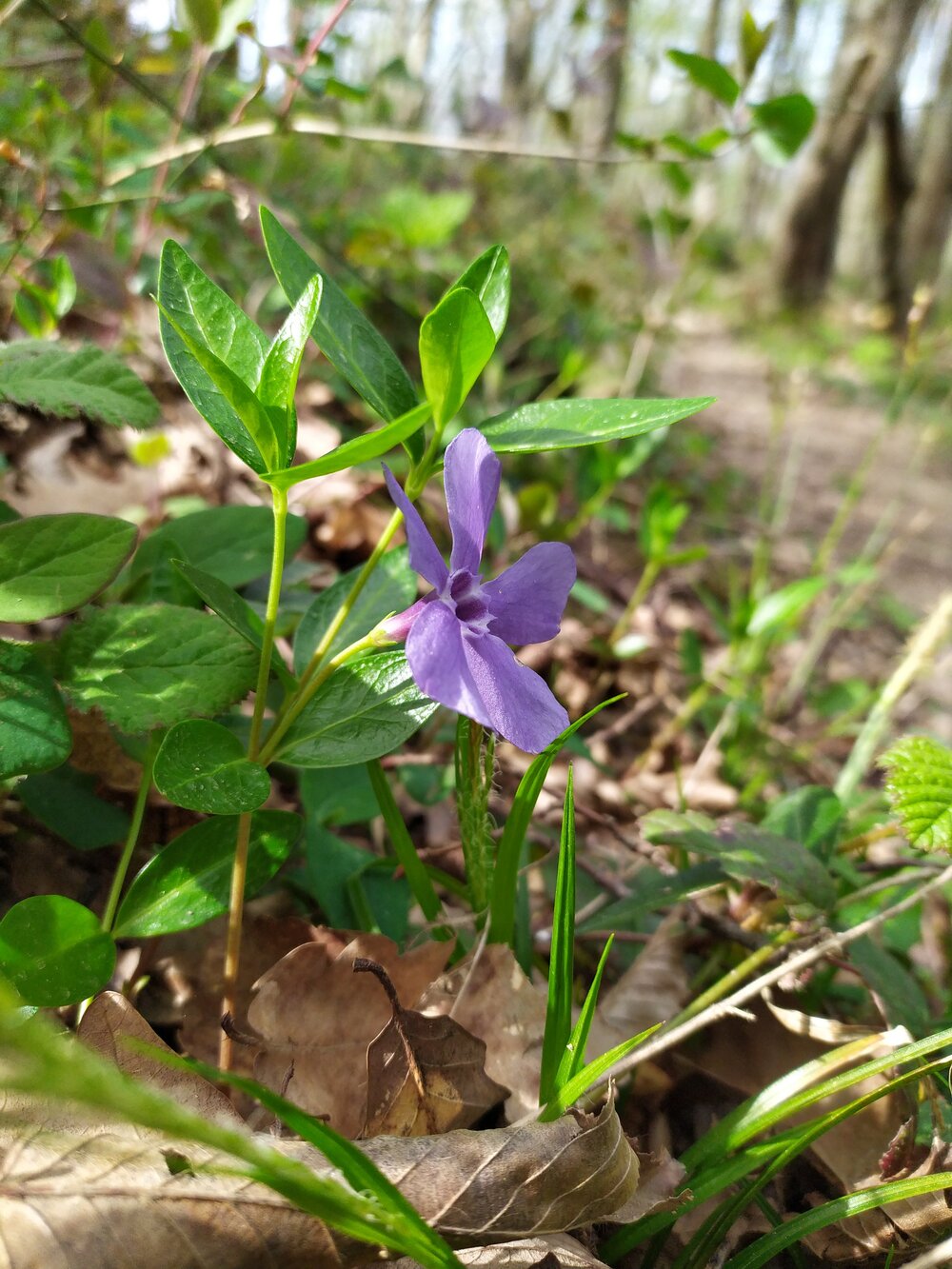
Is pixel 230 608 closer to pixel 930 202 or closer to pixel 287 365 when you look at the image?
pixel 287 365

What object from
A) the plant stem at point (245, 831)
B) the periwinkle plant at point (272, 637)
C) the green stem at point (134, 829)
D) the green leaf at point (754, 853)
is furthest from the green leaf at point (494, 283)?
the green leaf at point (754, 853)

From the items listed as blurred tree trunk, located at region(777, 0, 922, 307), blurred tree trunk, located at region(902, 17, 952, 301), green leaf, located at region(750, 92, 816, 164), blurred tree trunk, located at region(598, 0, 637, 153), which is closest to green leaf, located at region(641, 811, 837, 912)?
green leaf, located at region(750, 92, 816, 164)

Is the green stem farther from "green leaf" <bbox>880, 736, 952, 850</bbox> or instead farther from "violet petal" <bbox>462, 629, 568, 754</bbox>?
"green leaf" <bbox>880, 736, 952, 850</bbox>

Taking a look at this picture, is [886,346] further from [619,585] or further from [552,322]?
[619,585]

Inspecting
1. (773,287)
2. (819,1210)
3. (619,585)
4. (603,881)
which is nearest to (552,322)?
(619,585)

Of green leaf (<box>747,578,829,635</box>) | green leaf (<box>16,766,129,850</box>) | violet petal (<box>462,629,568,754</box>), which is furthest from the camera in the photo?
green leaf (<box>747,578,829,635</box>)

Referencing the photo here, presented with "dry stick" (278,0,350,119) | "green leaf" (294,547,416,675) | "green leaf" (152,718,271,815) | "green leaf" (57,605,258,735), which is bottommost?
"green leaf" (152,718,271,815)
